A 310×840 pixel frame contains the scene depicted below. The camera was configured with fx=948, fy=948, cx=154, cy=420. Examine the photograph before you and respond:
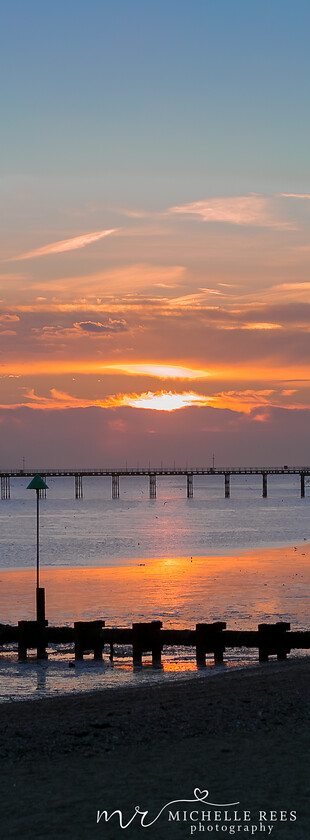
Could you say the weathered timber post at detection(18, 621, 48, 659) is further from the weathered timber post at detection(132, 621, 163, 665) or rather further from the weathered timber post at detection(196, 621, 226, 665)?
the weathered timber post at detection(196, 621, 226, 665)

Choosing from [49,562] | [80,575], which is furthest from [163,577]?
[49,562]

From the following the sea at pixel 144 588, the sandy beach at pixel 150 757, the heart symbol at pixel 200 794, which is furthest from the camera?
the sea at pixel 144 588

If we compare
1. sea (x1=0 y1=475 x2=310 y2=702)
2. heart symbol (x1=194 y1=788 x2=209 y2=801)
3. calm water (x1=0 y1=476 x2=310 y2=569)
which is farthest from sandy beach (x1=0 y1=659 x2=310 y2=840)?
calm water (x1=0 y1=476 x2=310 y2=569)

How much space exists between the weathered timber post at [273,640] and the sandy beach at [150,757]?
5.34 meters

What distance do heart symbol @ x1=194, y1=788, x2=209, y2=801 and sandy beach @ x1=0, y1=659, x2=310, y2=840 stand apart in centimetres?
7

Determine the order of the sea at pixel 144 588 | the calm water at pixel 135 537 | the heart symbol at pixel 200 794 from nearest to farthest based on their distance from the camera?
the heart symbol at pixel 200 794
the sea at pixel 144 588
the calm water at pixel 135 537

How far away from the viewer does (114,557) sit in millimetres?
70812

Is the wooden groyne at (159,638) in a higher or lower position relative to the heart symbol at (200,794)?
higher

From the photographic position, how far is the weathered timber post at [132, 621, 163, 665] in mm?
26516

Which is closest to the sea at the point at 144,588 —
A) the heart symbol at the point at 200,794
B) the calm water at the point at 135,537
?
the calm water at the point at 135,537

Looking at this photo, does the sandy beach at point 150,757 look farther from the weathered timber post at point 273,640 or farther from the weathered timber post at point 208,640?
the weathered timber post at point 208,640

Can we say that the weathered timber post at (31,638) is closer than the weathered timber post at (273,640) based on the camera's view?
No

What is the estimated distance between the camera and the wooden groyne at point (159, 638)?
26.0 meters

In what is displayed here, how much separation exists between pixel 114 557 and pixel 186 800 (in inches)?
2328
